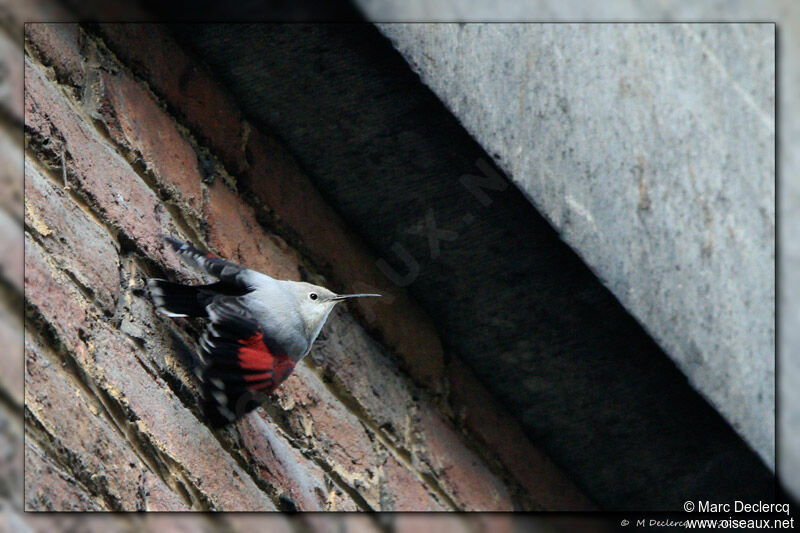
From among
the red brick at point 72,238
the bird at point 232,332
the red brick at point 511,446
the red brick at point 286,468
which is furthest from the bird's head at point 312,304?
the red brick at point 511,446

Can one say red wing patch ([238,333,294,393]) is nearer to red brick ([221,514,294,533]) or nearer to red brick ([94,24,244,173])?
red brick ([221,514,294,533])

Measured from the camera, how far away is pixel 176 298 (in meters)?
1.34

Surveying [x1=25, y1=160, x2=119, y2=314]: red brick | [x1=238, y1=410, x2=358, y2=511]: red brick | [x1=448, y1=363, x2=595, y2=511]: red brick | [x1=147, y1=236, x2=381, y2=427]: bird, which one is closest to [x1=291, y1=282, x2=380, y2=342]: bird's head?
[x1=147, y1=236, x2=381, y2=427]: bird

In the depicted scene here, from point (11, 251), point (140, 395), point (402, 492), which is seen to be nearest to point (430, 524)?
point (402, 492)

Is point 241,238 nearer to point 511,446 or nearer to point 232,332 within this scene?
Result: point 232,332

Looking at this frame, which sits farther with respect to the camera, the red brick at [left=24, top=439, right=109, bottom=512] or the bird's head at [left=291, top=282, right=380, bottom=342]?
the bird's head at [left=291, top=282, right=380, bottom=342]

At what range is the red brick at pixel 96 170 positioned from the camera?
51.2 inches

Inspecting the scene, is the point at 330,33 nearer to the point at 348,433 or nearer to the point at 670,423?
the point at 348,433

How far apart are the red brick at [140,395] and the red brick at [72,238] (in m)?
0.03

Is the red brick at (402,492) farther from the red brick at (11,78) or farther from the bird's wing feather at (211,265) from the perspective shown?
the red brick at (11,78)

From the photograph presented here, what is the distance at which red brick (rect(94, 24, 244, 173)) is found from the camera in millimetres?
1486

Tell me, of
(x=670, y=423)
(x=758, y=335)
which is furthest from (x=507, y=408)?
(x=758, y=335)

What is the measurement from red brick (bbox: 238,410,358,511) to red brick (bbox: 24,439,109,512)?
11.7 inches

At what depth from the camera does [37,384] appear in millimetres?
1135
